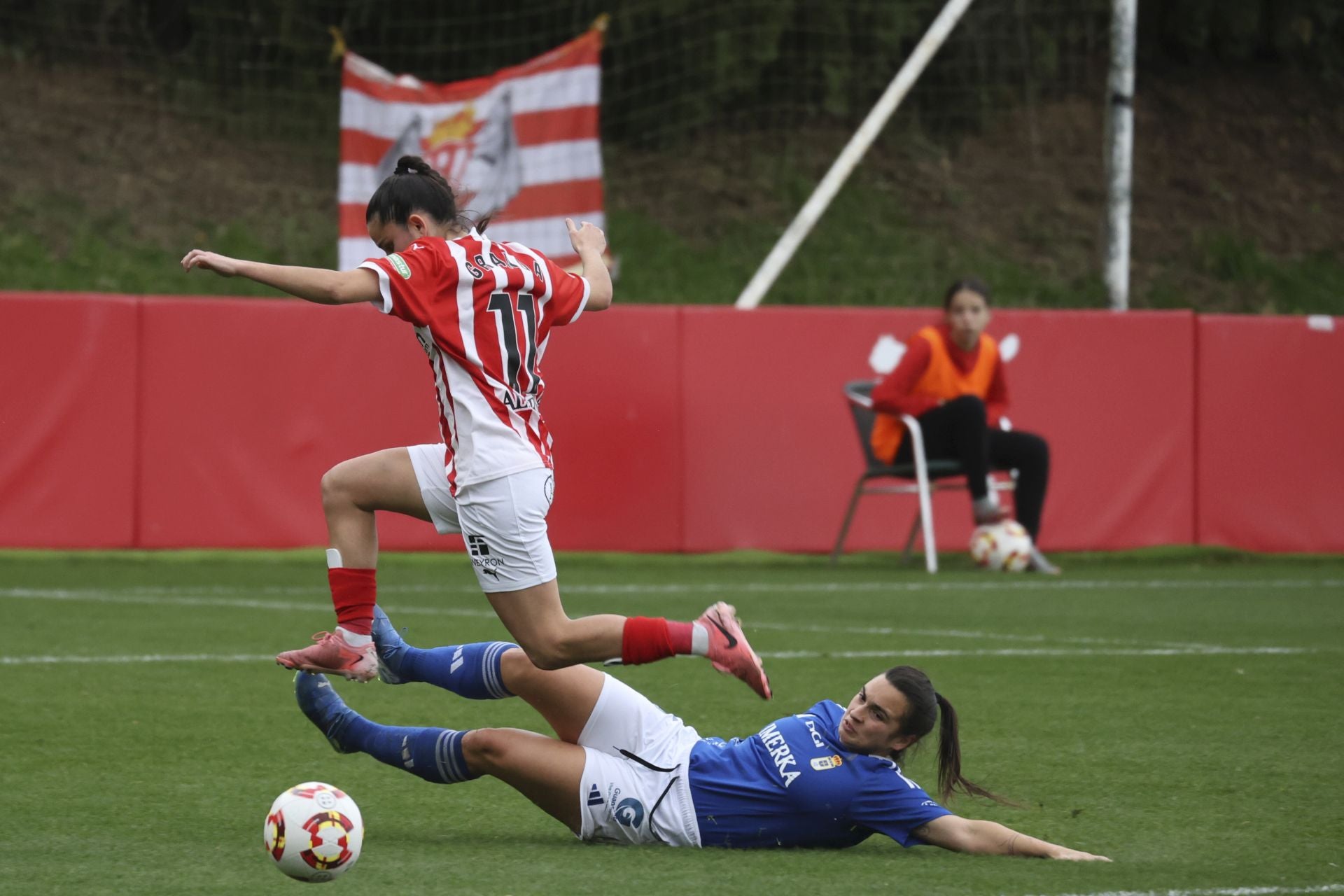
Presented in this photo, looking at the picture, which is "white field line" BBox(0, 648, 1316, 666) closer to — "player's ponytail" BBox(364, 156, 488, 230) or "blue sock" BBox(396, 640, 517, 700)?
"blue sock" BBox(396, 640, 517, 700)

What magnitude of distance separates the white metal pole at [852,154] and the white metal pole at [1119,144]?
1.14 meters

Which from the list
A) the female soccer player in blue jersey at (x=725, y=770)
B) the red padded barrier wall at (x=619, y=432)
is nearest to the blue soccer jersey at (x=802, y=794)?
the female soccer player in blue jersey at (x=725, y=770)

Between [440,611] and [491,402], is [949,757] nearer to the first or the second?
[491,402]

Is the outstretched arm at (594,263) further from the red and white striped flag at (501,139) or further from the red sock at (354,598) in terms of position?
the red and white striped flag at (501,139)

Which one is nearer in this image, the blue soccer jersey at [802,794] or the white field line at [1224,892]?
the white field line at [1224,892]

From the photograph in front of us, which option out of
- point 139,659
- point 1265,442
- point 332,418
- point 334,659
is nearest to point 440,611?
point 139,659

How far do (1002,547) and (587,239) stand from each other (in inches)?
254

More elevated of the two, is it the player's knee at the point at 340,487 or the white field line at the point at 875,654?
the player's knee at the point at 340,487

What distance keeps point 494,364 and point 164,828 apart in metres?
1.37

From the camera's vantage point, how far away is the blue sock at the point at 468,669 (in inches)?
193

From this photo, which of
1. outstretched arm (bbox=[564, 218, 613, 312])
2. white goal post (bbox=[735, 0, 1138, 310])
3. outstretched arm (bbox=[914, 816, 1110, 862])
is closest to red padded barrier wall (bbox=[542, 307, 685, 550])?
white goal post (bbox=[735, 0, 1138, 310])

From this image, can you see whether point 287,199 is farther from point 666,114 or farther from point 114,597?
point 114,597

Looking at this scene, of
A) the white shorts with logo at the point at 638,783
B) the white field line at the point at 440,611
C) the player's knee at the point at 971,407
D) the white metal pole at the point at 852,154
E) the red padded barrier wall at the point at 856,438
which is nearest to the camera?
the white shorts with logo at the point at 638,783

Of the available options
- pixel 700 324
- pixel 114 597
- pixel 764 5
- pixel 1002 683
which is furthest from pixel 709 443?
pixel 764 5
